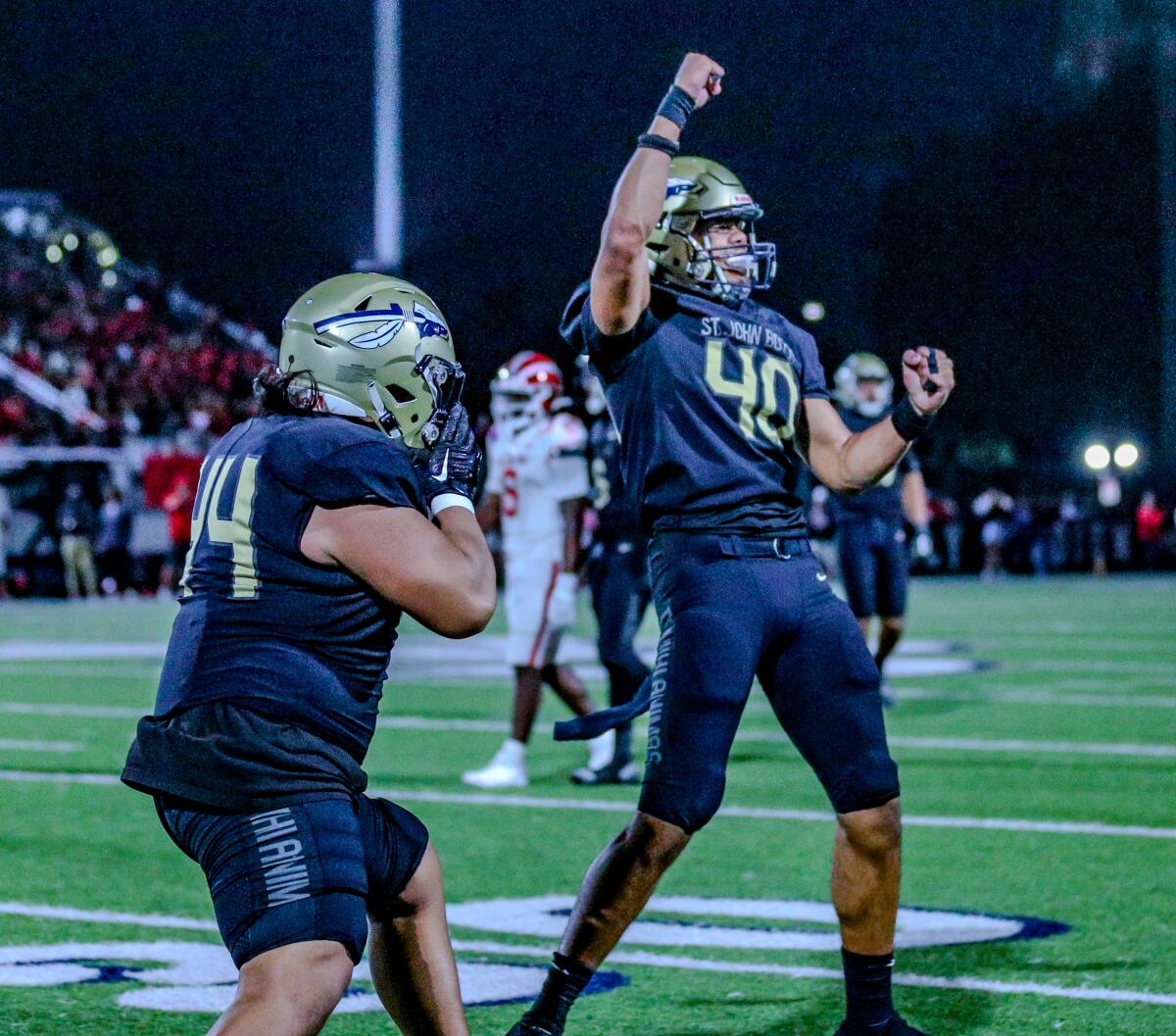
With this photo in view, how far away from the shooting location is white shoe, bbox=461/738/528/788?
28.8 ft

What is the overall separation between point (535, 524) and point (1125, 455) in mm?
35411

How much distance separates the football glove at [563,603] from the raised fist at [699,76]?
479 cm

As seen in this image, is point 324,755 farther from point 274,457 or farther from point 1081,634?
point 1081,634

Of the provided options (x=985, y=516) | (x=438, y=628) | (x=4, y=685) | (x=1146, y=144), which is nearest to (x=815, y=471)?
(x=438, y=628)

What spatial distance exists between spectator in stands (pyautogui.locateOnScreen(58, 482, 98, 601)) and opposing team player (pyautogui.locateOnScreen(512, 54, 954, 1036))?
22.5 m

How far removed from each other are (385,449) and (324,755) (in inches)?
20.7

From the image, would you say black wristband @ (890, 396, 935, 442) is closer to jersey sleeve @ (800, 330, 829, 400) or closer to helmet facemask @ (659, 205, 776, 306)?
jersey sleeve @ (800, 330, 829, 400)

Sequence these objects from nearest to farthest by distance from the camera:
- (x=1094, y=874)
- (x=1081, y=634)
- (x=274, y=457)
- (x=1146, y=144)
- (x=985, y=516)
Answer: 1. (x=274, y=457)
2. (x=1094, y=874)
3. (x=1081, y=634)
4. (x=985, y=516)
5. (x=1146, y=144)

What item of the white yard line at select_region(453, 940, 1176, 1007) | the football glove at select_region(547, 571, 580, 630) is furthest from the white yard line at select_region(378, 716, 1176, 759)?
the white yard line at select_region(453, 940, 1176, 1007)

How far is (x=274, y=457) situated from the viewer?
10.8 ft

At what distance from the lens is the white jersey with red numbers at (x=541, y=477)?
918 cm

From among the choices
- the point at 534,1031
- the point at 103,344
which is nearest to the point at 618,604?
the point at 534,1031

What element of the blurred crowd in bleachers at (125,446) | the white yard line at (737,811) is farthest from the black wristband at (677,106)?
the blurred crowd in bleachers at (125,446)

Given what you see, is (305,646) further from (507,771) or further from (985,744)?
(985,744)
